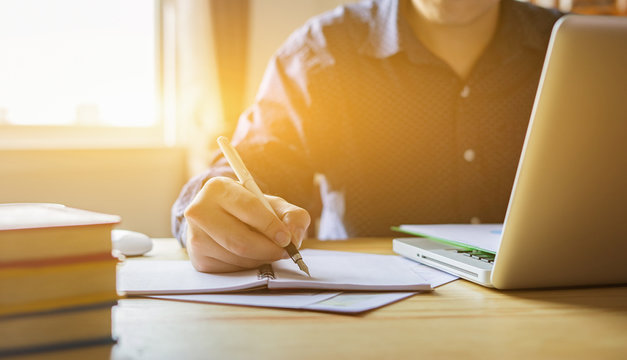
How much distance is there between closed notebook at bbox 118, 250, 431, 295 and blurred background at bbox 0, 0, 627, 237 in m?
1.84

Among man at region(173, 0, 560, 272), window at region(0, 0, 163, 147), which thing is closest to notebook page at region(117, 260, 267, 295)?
man at region(173, 0, 560, 272)

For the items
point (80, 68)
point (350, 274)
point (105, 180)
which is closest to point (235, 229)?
point (350, 274)

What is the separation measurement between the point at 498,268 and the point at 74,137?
96.8 inches

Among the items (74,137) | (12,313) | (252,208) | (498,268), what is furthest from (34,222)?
(74,137)

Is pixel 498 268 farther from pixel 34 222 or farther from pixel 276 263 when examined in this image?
pixel 34 222

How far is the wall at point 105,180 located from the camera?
92.7 inches

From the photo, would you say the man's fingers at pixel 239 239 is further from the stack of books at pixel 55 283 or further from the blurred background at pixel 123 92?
the blurred background at pixel 123 92

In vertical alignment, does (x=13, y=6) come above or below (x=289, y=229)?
above

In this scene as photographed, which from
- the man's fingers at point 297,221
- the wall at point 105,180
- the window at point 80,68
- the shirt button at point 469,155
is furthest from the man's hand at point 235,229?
the window at point 80,68

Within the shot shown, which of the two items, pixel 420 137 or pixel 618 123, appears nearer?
pixel 618 123

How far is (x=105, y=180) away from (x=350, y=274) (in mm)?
2078

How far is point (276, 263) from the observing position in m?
0.74

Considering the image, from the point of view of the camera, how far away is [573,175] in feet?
1.81

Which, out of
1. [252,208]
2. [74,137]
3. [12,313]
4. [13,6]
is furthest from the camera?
[74,137]
